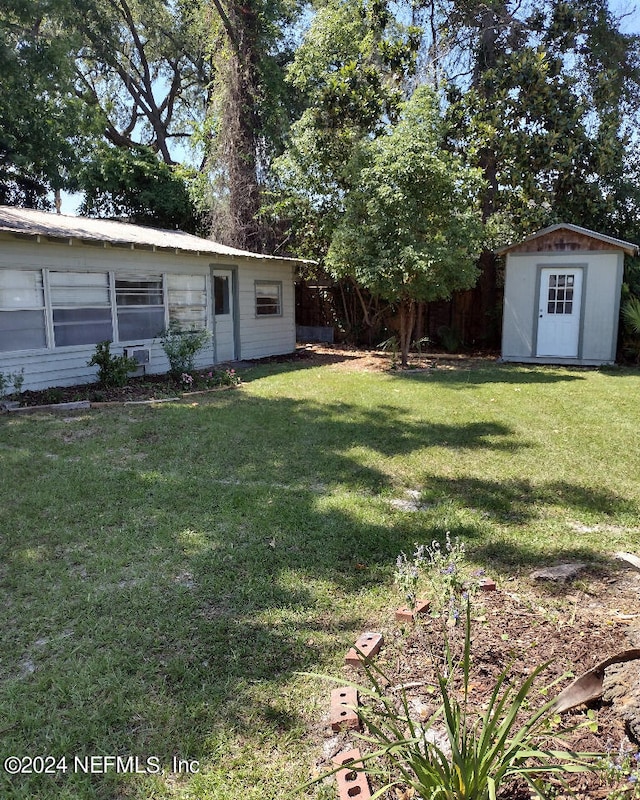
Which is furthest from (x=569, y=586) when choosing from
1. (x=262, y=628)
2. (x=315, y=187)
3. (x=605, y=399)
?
(x=315, y=187)

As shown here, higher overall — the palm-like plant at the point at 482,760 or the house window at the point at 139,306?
the house window at the point at 139,306

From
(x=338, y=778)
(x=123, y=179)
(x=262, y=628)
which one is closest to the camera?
(x=338, y=778)

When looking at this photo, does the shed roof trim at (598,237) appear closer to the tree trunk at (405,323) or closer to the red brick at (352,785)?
the tree trunk at (405,323)

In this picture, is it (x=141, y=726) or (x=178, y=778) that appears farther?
(x=141, y=726)

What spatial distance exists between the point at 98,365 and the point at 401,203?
19.4ft

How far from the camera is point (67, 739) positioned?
2.08 meters

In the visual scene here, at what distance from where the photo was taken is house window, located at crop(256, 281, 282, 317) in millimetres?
13367

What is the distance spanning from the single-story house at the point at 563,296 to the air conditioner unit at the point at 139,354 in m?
7.44

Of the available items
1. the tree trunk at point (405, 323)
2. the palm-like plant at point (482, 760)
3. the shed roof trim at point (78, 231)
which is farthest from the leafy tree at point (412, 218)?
the palm-like plant at point (482, 760)

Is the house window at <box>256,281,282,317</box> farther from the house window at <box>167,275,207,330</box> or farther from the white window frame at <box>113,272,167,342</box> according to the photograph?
the white window frame at <box>113,272,167,342</box>

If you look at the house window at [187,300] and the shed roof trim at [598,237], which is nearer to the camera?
the house window at [187,300]

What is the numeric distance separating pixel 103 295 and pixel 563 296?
8.90 meters

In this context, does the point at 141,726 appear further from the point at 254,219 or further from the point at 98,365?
the point at 254,219

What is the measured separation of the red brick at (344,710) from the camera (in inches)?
83.0
